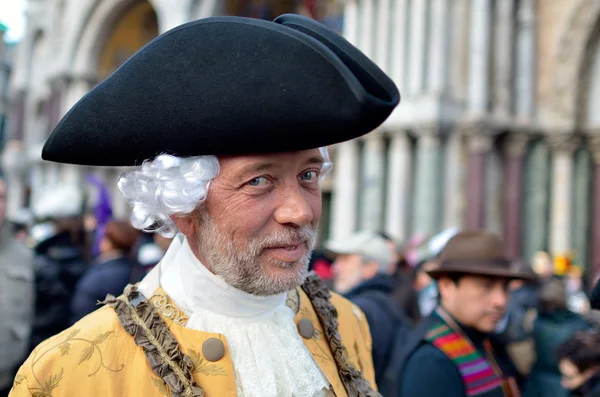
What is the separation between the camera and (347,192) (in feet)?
38.1

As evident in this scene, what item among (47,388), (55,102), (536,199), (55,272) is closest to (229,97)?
(47,388)

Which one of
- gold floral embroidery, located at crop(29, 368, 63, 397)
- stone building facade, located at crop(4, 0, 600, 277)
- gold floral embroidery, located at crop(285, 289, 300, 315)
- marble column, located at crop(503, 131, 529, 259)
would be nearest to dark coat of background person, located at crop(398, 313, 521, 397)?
gold floral embroidery, located at crop(285, 289, 300, 315)

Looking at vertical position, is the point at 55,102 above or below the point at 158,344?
above

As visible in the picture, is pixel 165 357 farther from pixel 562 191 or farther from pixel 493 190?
pixel 562 191

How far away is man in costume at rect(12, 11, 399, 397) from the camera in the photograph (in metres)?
1.45

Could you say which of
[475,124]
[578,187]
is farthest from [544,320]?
[578,187]

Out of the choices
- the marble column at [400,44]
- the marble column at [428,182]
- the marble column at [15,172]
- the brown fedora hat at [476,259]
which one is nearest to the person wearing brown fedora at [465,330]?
the brown fedora hat at [476,259]

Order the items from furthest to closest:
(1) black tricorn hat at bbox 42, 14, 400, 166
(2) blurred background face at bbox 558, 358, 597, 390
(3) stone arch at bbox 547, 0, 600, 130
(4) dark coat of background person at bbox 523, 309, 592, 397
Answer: (3) stone arch at bbox 547, 0, 600, 130
(4) dark coat of background person at bbox 523, 309, 592, 397
(2) blurred background face at bbox 558, 358, 597, 390
(1) black tricorn hat at bbox 42, 14, 400, 166

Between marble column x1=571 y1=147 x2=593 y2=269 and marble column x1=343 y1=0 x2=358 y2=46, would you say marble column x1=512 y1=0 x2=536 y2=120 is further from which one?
marble column x1=343 y1=0 x2=358 y2=46

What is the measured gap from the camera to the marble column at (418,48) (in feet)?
34.9

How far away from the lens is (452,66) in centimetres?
1073

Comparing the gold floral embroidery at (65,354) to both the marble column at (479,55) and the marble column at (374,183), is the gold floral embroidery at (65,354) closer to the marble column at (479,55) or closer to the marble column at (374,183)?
the marble column at (374,183)

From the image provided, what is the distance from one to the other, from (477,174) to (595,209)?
2.42 metres

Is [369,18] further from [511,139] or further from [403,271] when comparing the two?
[403,271]
